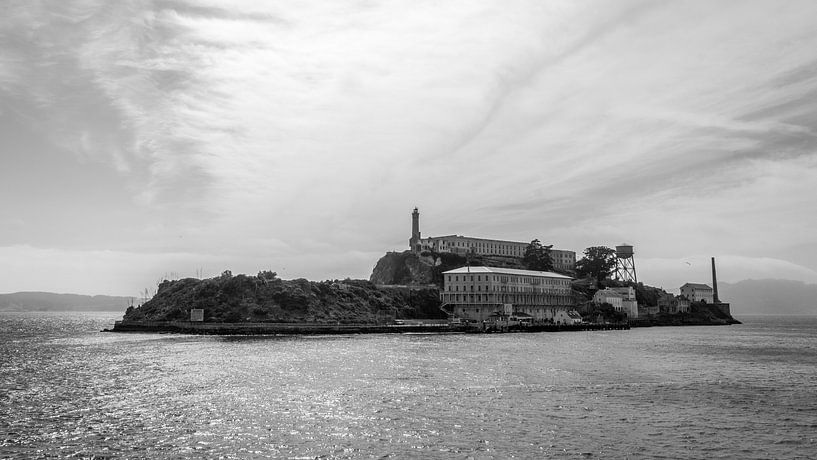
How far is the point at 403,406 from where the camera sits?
150 ft

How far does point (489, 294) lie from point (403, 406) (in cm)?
13194

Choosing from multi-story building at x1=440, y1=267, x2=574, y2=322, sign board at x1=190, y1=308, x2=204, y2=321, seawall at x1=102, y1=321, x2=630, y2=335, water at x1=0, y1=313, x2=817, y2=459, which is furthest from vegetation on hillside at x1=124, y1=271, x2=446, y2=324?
water at x1=0, y1=313, x2=817, y2=459

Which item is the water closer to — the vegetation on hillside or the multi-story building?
the vegetation on hillside

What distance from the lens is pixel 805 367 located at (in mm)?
75750

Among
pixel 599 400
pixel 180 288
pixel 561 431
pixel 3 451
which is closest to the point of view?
pixel 3 451

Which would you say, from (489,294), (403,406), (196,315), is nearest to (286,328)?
(196,315)

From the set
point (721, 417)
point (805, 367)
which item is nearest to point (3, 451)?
point (721, 417)

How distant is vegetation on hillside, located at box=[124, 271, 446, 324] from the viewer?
14275cm

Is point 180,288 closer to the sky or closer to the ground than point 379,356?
closer to the sky

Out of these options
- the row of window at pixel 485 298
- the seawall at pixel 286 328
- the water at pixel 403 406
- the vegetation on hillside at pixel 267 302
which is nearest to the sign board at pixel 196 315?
the vegetation on hillside at pixel 267 302

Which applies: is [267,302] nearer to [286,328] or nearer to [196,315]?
[196,315]

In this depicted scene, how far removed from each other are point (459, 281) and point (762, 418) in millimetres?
136330

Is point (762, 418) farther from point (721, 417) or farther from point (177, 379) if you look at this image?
point (177, 379)

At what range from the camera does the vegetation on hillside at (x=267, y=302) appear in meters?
143
